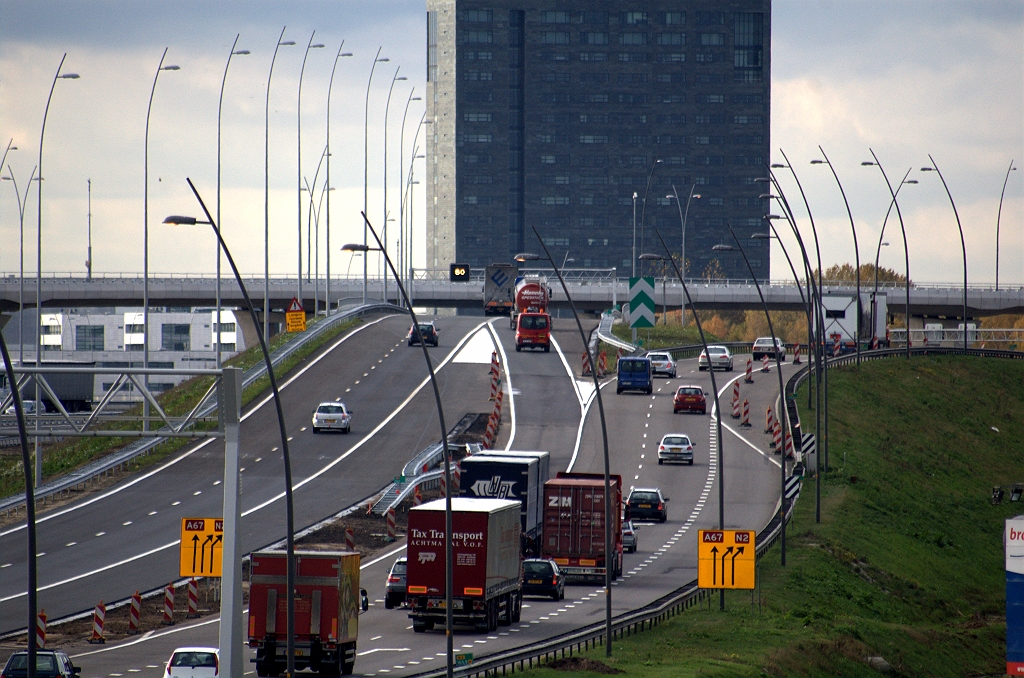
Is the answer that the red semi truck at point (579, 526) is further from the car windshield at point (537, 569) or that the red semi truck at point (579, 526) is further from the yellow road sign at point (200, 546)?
the yellow road sign at point (200, 546)

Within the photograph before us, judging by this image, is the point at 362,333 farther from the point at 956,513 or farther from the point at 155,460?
the point at 956,513

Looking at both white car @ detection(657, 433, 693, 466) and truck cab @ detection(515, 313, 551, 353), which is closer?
white car @ detection(657, 433, 693, 466)

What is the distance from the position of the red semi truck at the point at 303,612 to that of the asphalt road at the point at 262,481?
10406 millimetres

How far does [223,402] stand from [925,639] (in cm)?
2853

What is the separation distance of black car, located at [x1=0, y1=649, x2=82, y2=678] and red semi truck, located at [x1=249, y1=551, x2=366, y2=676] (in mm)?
4285

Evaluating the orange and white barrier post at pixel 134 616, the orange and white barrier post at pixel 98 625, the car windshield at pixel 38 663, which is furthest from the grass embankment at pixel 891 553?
the orange and white barrier post at pixel 134 616

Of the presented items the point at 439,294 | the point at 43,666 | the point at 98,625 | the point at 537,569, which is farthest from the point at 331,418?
the point at 439,294

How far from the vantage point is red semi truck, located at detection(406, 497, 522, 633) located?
120ft

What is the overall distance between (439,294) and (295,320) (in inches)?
2341

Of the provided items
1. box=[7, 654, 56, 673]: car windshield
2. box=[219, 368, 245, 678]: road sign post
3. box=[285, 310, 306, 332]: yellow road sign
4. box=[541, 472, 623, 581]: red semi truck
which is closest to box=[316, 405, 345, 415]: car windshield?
box=[285, 310, 306, 332]: yellow road sign

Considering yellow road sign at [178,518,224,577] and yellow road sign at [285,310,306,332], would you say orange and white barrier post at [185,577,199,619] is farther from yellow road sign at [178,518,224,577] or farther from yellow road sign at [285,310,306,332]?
yellow road sign at [285,310,306,332]

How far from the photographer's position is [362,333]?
4114 inches

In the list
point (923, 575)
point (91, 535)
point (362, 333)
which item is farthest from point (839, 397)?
point (91, 535)

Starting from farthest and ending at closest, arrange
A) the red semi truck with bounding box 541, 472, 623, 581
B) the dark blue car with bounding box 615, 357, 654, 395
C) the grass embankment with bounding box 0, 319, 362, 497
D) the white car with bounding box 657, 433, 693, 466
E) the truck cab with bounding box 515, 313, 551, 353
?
the truck cab with bounding box 515, 313, 551, 353, the dark blue car with bounding box 615, 357, 654, 395, the white car with bounding box 657, 433, 693, 466, the grass embankment with bounding box 0, 319, 362, 497, the red semi truck with bounding box 541, 472, 623, 581
